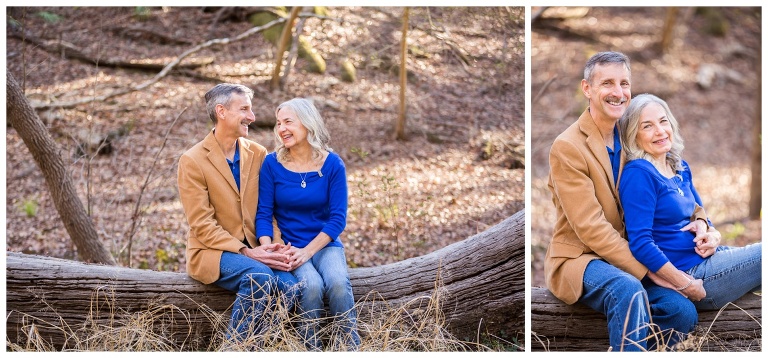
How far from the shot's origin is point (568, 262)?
3396 millimetres

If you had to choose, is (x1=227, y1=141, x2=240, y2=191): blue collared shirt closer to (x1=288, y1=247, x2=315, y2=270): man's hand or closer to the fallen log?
(x1=288, y1=247, x2=315, y2=270): man's hand

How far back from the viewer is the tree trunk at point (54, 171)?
15.0 feet

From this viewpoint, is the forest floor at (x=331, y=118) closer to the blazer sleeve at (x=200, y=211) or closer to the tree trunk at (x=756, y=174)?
the blazer sleeve at (x=200, y=211)

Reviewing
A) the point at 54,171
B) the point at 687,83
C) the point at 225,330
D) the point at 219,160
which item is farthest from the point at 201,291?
the point at 687,83

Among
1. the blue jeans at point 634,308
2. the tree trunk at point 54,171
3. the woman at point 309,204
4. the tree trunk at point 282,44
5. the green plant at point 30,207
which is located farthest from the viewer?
the tree trunk at point 282,44

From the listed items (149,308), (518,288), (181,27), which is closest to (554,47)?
(181,27)

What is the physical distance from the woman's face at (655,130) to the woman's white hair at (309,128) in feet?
4.86

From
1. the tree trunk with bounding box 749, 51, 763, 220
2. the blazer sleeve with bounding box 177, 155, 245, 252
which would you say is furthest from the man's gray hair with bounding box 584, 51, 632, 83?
the tree trunk with bounding box 749, 51, 763, 220

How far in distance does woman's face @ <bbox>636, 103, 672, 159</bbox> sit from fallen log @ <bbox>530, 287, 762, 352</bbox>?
79 centimetres

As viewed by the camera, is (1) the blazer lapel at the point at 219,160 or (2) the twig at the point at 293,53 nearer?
(1) the blazer lapel at the point at 219,160

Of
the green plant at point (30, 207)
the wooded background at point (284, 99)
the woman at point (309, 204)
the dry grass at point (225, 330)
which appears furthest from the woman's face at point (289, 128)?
the green plant at point (30, 207)

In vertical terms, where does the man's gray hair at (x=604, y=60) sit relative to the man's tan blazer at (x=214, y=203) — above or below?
above

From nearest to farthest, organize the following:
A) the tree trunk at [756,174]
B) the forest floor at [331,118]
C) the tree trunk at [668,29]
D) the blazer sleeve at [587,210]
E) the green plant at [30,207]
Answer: the blazer sleeve at [587,210], the forest floor at [331,118], the green plant at [30,207], the tree trunk at [756,174], the tree trunk at [668,29]

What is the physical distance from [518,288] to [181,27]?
6.95m
